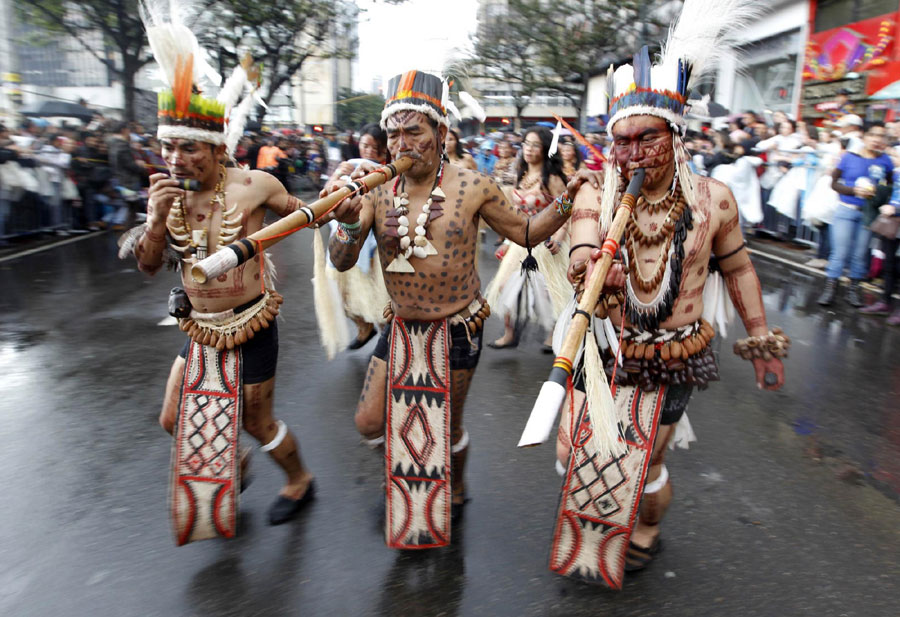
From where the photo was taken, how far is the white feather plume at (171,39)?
8.58ft

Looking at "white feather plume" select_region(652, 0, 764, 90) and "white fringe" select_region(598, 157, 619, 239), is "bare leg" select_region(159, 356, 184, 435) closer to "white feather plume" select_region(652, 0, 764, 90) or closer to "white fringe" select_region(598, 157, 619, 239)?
"white fringe" select_region(598, 157, 619, 239)

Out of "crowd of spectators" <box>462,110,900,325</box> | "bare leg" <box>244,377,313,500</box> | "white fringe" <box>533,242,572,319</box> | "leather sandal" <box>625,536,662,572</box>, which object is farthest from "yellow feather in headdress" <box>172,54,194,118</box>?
"crowd of spectators" <box>462,110,900,325</box>

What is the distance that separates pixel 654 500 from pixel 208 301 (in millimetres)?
1894

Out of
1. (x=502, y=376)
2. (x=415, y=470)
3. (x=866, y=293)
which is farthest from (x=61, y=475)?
(x=866, y=293)

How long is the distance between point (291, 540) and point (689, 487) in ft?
6.24

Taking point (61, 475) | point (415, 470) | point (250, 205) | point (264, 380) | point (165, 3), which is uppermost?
point (165, 3)

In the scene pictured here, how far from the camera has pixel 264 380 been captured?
2.90 metres

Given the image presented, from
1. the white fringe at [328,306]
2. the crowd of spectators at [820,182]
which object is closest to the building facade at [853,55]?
the crowd of spectators at [820,182]

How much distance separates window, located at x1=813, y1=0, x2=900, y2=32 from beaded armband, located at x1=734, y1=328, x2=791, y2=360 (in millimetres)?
14058

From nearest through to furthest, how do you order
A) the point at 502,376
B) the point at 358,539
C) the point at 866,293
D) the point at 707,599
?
the point at 707,599
the point at 358,539
the point at 502,376
the point at 866,293

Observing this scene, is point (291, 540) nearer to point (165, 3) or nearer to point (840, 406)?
point (165, 3)

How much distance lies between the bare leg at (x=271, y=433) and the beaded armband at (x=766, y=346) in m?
1.87

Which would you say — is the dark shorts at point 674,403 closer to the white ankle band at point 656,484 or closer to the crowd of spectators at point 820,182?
the white ankle band at point 656,484

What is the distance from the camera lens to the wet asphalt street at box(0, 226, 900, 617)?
2561 millimetres
